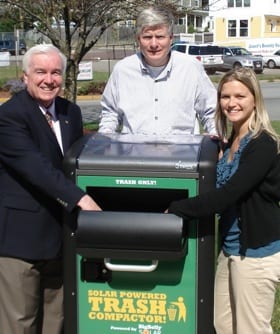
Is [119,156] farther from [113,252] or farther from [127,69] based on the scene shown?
[127,69]

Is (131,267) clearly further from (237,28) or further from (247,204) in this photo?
(237,28)

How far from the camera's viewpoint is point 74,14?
7000mm

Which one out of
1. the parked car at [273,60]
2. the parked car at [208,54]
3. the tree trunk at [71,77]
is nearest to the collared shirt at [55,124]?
the tree trunk at [71,77]

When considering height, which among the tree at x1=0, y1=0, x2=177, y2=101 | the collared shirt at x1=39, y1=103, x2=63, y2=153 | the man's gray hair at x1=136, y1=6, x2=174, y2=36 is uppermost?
the tree at x1=0, y1=0, x2=177, y2=101

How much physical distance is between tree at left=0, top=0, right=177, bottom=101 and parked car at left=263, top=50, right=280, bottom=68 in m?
24.8

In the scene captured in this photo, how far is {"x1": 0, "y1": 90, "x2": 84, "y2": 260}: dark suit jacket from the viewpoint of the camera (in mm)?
2256

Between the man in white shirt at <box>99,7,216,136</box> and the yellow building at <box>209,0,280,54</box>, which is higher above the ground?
the yellow building at <box>209,0,280,54</box>

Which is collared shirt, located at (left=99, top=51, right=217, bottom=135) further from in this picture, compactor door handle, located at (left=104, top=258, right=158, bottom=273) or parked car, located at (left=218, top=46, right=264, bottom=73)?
parked car, located at (left=218, top=46, right=264, bottom=73)

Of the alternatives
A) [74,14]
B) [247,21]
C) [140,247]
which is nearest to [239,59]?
[74,14]

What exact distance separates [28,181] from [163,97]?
848mm

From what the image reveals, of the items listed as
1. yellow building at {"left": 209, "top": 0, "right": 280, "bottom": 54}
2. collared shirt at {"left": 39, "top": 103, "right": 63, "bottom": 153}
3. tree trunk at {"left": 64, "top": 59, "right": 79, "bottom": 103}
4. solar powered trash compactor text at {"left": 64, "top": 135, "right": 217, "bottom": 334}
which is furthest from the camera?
yellow building at {"left": 209, "top": 0, "right": 280, "bottom": 54}

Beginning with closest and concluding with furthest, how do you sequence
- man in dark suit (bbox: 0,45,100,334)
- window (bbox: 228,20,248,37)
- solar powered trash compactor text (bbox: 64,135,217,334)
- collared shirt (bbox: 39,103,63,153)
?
solar powered trash compactor text (bbox: 64,135,217,334) < man in dark suit (bbox: 0,45,100,334) < collared shirt (bbox: 39,103,63,153) < window (bbox: 228,20,248,37)

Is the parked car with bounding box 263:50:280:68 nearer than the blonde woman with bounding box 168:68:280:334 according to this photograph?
No

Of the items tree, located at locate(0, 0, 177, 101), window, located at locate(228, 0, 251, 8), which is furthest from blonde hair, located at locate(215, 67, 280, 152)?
window, located at locate(228, 0, 251, 8)
